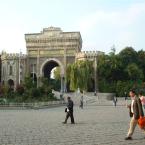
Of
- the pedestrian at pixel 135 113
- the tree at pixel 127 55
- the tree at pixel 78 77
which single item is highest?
the tree at pixel 127 55

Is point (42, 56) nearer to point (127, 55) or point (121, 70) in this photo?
point (127, 55)

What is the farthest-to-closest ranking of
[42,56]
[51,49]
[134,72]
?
[51,49], [42,56], [134,72]

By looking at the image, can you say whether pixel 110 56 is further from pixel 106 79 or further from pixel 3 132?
pixel 3 132

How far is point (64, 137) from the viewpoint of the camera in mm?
13742

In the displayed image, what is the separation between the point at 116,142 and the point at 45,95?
4310cm

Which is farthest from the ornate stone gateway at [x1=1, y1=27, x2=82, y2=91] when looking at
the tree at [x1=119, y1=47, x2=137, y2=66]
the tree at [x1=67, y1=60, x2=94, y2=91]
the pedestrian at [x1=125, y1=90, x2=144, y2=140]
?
the pedestrian at [x1=125, y1=90, x2=144, y2=140]

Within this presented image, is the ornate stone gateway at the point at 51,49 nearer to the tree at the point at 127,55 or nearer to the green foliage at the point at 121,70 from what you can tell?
the green foliage at the point at 121,70

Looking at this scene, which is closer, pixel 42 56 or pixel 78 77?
pixel 78 77

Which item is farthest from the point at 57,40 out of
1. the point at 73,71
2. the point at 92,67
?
the point at 73,71

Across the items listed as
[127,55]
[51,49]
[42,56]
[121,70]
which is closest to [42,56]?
[42,56]

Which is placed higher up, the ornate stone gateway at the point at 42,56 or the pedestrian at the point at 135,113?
the ornate stone gateway at the point at 42,56

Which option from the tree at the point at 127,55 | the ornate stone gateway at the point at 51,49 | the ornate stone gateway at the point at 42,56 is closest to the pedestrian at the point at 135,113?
the tree at the point at 127,55

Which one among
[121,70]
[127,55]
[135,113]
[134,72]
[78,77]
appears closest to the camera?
[135,113]

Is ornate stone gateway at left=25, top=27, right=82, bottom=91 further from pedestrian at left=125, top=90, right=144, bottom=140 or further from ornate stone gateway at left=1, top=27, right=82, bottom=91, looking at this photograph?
pedestrian at left=125, top=90, right=144, bottom=140
